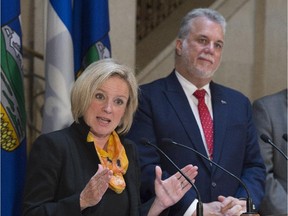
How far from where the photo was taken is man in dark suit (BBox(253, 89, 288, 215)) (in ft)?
13.8

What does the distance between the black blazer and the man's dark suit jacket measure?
484 mm

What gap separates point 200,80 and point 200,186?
0.58 metres

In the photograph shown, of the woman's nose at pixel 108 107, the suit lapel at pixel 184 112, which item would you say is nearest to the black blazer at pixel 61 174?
the woman's nose at pixel 108 107

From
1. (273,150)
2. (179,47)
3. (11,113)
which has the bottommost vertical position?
(273,150)

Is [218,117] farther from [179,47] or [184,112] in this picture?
[179,47]

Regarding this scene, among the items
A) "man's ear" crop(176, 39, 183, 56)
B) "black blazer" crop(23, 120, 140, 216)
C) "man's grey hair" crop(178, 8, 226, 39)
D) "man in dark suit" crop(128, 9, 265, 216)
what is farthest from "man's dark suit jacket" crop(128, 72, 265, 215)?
"black blazer" crop(23, 120, 140, 216)

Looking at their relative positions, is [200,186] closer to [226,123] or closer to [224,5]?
[226,123]

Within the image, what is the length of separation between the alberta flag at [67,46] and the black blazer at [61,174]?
27.8 inches

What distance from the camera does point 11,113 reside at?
3713mm

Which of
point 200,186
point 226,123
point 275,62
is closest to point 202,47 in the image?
point 226,123

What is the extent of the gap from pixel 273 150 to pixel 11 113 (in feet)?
5.18

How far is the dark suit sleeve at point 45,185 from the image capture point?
2.90 meters

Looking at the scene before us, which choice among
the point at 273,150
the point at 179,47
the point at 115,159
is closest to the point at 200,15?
the point at 179,47

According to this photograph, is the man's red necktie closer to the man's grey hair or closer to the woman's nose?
the man's grey hair
